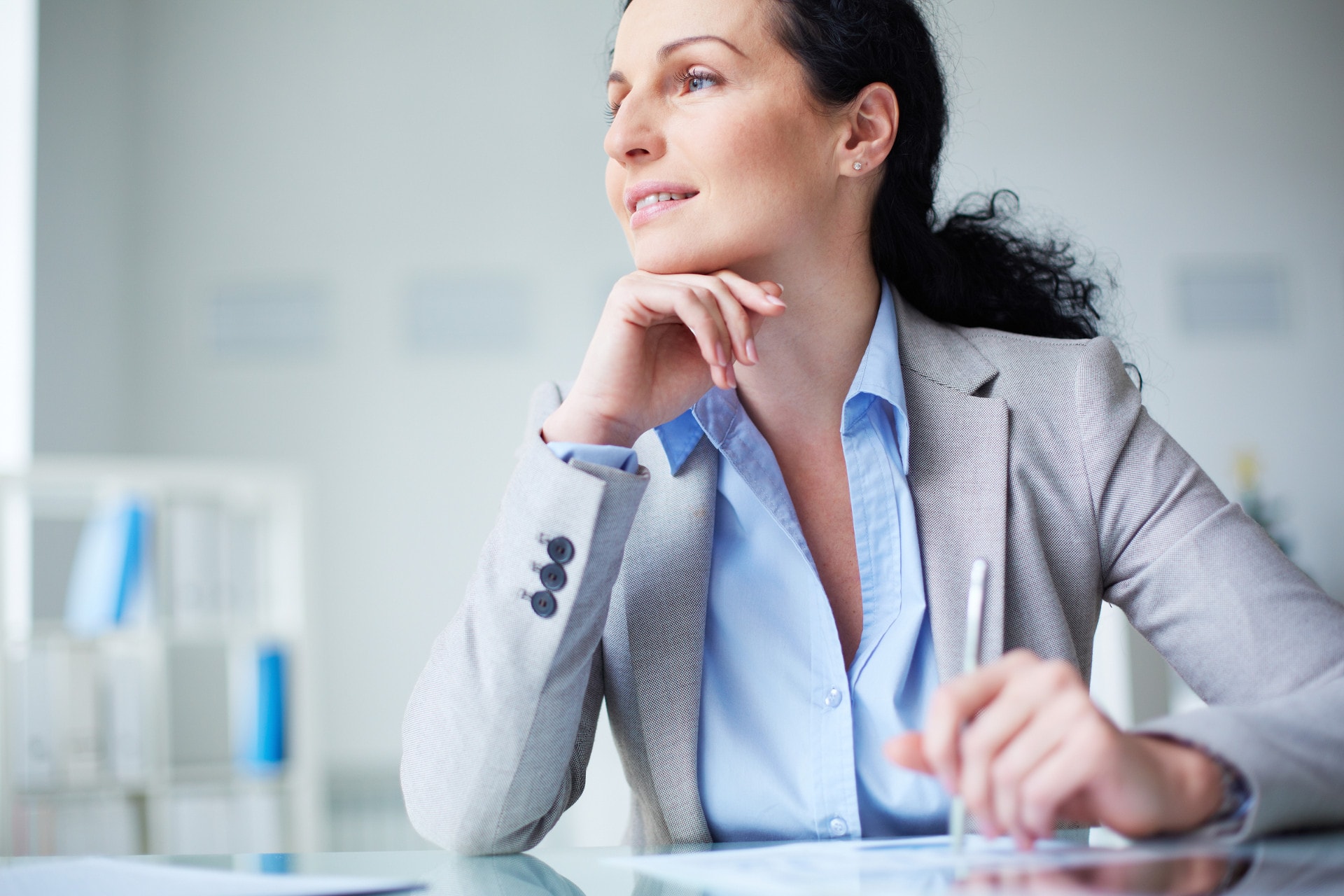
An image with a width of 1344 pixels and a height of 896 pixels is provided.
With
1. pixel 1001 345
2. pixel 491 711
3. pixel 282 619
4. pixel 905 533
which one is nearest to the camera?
pixel 491 711

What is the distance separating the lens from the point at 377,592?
14.4 ft

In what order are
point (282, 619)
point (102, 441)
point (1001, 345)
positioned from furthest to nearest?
point (102, 441)
point (282, 619)
point (1001, 345)

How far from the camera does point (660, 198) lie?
1168mm

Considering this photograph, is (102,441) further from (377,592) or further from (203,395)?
(377,592)

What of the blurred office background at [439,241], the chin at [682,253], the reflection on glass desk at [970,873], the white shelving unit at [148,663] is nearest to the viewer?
the reflection on glass desk at [970,873]

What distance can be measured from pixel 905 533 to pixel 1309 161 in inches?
179

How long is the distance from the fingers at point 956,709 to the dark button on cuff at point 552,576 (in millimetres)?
367

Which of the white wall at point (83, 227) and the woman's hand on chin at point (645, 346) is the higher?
the white wall at point (83, 227)

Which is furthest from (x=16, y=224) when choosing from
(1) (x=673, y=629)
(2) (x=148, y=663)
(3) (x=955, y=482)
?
(3) (x=955, y=482)

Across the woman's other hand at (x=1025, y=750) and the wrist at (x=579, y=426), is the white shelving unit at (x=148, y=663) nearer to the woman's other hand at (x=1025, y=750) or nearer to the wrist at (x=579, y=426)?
the wrist at (x=579, y=426)

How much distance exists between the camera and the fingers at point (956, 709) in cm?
65

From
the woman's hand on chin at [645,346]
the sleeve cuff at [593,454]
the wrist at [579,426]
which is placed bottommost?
the sleeve cuff at [593,454]

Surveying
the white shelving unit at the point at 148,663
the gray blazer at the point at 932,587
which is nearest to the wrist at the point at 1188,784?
the gray blazer at the point at 932,587

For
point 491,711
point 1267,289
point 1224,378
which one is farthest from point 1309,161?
point 491,711
